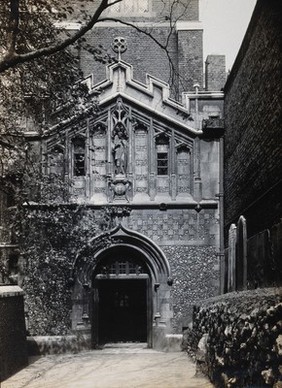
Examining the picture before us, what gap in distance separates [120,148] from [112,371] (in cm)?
709

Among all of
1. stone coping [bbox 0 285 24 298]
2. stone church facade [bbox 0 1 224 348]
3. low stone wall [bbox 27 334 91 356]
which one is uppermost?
stone church facade [bbox 0 1 224 348]

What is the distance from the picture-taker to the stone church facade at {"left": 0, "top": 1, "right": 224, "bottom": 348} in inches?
620

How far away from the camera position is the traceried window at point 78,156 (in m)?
16.5

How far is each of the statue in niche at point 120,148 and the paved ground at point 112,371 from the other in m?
5.47

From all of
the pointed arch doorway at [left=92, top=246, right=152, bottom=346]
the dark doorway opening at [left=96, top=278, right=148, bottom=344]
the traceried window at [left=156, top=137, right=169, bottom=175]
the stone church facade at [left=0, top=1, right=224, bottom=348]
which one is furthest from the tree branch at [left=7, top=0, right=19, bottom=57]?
the dark doorway opening at [left=96, top=278, right=148, bottom=344]

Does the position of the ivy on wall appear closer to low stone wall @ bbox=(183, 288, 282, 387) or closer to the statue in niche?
the statue in niche

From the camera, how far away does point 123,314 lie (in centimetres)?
1722

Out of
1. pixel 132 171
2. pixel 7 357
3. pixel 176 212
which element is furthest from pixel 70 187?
pixel 7 357

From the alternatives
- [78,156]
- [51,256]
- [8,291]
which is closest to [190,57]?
[78,156]

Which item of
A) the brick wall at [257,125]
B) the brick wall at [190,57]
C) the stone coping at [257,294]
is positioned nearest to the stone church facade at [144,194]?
the brick wall at [257,125]

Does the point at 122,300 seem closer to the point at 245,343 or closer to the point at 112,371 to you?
the point at 112,371

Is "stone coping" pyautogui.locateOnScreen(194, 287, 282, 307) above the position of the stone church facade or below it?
below

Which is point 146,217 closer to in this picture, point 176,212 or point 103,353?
point 176,212

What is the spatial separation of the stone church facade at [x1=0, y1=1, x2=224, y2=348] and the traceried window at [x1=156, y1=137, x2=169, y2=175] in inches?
1.2
